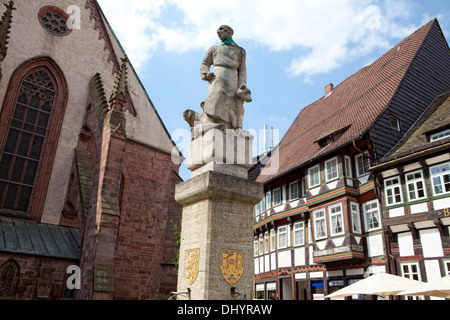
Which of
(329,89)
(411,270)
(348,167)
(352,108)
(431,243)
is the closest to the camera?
(431,243)

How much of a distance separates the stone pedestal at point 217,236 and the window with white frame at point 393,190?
38.8 ft

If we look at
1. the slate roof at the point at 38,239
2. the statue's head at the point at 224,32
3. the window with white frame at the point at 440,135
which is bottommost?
the slate roof at the point at 38,239

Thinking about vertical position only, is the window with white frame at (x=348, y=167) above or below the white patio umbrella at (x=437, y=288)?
above

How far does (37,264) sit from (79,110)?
6991 mm

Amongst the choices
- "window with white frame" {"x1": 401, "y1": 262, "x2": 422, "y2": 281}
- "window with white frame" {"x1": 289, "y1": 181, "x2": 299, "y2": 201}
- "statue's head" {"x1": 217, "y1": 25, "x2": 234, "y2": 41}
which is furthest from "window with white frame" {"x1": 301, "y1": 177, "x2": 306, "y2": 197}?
"statue's head" {"x1": 217, "y1": 25, "x2": 234, "y2": 41}

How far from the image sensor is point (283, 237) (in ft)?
63.0

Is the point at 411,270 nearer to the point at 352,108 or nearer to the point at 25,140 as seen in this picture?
the point at 352,108

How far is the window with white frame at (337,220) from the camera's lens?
1515cm

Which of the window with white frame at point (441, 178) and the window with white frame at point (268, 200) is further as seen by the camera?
the window with white frame at point (268, 200)

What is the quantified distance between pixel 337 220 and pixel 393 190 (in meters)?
2.73

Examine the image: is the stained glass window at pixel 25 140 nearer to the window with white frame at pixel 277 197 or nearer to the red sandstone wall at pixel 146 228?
the red sandstone wall at pixel 146 228

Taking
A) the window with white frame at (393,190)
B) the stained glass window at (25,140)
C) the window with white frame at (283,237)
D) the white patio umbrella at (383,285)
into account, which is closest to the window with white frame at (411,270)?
the window with white frame at (393,190)

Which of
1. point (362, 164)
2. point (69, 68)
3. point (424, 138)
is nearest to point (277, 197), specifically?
point (362, 164)

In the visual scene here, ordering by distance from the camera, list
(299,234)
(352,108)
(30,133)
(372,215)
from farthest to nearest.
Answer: (352,108)
(299,234)
(372,215)
(30,133)
